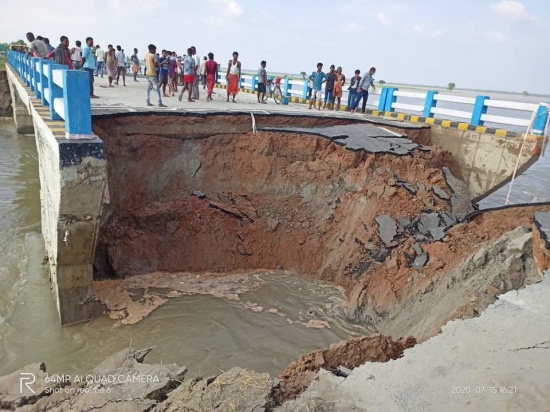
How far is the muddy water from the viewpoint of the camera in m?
4.91

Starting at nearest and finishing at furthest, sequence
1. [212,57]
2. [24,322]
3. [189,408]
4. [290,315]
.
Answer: [189,408] < [24,322] < [290,315] < [212,57]

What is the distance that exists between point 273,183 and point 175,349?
13.4ft

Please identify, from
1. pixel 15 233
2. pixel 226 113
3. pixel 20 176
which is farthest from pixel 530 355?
pixel 20 176

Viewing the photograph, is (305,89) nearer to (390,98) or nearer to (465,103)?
(390,98)

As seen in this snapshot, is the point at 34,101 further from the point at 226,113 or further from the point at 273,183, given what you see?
the point at 273,183

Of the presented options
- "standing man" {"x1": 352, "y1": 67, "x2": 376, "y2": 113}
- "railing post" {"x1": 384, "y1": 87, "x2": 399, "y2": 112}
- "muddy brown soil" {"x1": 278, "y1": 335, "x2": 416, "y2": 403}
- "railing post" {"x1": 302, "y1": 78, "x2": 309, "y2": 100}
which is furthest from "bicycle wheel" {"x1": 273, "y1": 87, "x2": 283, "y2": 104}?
"muddy brown soil" {"x1": 278, "y1": 335, "x2": 416, "y2": 403}

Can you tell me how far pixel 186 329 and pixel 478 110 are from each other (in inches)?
332

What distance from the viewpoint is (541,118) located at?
26.3 feet

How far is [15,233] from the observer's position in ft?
27.5

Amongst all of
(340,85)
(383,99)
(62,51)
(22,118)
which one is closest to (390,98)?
(383,99)

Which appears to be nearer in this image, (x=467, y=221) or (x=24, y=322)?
(x=24, y=322)

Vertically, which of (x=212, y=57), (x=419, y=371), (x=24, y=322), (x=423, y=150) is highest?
(x=212, y=57)

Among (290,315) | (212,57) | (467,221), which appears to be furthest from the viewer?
(212,57)

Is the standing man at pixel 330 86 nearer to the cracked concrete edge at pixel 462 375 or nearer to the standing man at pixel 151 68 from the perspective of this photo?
the standing man at pixel 151 68
